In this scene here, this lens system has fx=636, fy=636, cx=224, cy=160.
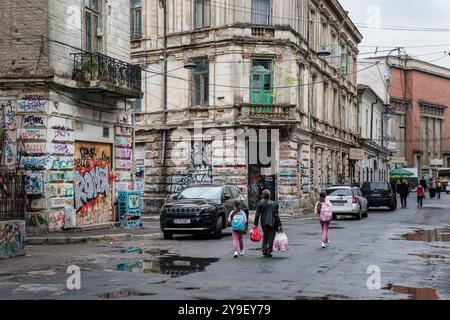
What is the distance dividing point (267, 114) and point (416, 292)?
936 inches

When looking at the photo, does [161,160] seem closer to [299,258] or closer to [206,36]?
[206,36]

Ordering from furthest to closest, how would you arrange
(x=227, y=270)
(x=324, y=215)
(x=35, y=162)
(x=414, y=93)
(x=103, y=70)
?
(x=414, y=93) → (x=103, y=70) → (x=35, y=162) → (x=324, y=215) → (x=227, y=270)

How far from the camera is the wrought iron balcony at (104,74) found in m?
21.5

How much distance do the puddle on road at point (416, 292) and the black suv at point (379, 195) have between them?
1148 inches

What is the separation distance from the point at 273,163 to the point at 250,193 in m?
2.06

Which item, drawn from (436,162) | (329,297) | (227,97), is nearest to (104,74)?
(227,97)

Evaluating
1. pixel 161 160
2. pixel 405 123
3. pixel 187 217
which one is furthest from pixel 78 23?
pixel 405 123

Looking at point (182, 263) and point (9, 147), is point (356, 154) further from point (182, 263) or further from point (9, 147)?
point (182, 263)

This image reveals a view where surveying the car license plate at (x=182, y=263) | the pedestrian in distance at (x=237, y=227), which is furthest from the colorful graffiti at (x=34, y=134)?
the car license plate at (x=182, y=263)

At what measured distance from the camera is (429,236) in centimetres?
2194

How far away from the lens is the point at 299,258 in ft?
49.8

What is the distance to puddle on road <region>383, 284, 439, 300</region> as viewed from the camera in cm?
1002

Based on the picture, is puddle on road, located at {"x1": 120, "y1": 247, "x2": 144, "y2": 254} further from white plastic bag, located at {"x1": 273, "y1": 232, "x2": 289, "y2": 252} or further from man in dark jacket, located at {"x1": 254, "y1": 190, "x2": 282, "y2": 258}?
white plastic bag, located at {"x1": 273, "y1": 232, "x2": 289, "y2": 252}
